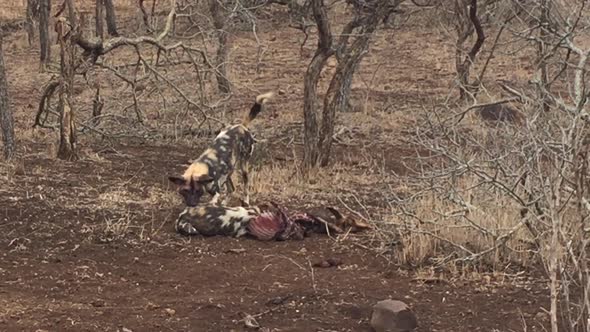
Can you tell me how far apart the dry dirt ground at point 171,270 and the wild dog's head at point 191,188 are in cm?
29

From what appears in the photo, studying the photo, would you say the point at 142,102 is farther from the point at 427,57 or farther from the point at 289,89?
the point at 427,57

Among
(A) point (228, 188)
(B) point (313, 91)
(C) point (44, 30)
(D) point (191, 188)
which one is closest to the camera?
(D) point (191, 188)

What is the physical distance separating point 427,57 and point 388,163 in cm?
1131

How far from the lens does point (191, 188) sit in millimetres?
7316

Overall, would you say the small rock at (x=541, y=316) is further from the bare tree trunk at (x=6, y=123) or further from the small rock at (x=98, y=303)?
the bare tree trunk at (x=6, y=123)

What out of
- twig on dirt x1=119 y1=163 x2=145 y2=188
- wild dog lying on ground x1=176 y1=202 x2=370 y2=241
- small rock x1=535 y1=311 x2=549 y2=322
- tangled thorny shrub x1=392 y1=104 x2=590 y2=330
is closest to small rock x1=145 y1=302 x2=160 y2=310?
wild dog lying on ground x1=176 y1=202 x2=370 y2=241

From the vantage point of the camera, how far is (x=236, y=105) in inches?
621

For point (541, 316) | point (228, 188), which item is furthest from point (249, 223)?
point (541, 316)

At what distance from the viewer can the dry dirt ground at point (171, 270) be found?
16.8 ft

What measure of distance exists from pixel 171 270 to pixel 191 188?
1.37 m

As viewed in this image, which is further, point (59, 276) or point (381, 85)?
point (381, 85)

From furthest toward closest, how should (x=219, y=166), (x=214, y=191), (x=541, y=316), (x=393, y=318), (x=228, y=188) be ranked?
(x=228, y=188), (x=219, y=166), (x=214, y=191), (x=541, y=316), (x=393, y=318)

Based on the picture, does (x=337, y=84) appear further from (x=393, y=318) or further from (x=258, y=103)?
(x=393, y=318)

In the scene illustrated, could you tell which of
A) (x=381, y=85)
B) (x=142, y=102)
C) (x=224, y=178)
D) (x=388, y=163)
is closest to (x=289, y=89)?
(x=381, y=85)
